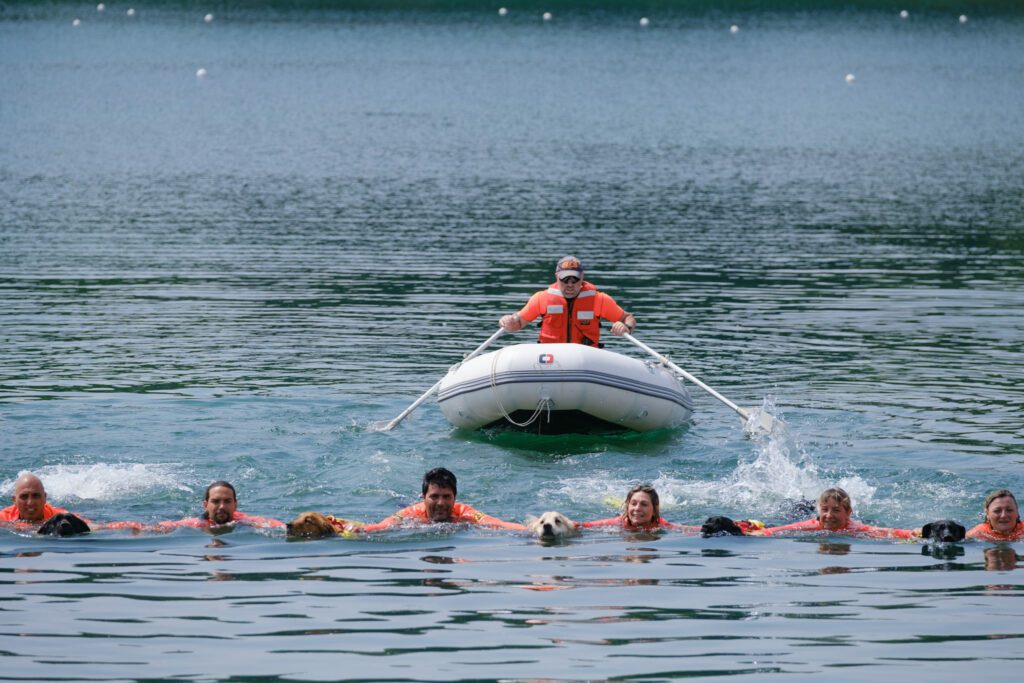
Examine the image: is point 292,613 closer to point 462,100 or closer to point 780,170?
point 780,170

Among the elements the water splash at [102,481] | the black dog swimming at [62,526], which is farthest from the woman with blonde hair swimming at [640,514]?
the black dog swimming at [62,526]

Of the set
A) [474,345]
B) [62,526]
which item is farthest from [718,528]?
[474,345]

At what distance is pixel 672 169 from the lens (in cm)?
3572

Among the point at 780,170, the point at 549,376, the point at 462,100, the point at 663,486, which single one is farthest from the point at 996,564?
the point at 462,100

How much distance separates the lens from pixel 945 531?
11.8m

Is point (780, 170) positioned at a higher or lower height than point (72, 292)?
higher

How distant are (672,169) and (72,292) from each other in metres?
17.0

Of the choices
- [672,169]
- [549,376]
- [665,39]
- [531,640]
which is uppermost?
[665,39]

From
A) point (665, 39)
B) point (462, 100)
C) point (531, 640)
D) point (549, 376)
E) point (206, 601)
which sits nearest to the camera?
point (531, 640)

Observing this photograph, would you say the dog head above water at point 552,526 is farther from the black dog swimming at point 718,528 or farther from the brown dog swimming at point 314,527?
the brown dog swimming at point 314,527

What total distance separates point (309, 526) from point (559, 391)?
4.07 meters

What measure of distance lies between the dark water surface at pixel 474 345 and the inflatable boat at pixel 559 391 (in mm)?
288

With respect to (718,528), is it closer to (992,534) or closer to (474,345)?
(992,534)

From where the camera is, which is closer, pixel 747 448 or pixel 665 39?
pixel 747 448
